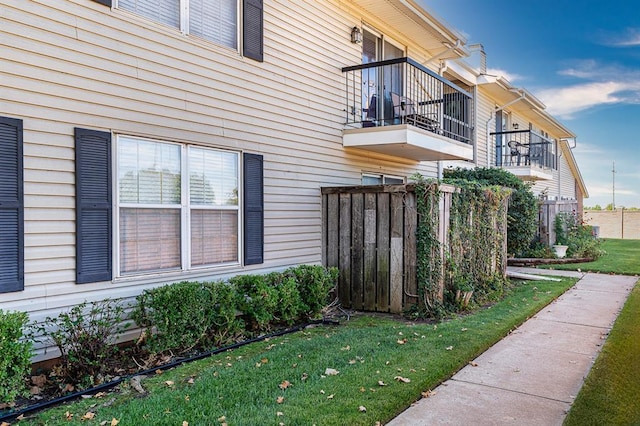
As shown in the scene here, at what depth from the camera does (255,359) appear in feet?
15.6

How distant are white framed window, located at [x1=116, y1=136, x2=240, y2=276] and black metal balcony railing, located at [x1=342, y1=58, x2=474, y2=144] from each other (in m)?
3.27

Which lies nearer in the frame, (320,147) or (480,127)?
(320,147)

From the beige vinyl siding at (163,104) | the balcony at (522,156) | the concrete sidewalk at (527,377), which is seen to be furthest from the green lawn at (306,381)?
the balcony at (522,156)

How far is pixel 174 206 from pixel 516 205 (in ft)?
33.5

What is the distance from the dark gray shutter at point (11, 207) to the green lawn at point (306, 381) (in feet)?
4.17

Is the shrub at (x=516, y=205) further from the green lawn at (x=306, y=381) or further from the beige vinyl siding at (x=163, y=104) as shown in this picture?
the green lawn at (x=306, y=381)

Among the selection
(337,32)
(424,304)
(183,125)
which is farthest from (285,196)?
(337,32)

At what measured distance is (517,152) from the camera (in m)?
17.1

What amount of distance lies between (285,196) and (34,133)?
3619 millimetres

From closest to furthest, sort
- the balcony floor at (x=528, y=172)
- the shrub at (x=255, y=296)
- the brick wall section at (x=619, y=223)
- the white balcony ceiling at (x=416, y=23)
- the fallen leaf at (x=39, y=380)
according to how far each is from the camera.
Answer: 1. the fallen leaf at (x=39, y=380)
2. the shrub at (x=255, y=296)
3. the white balcony ceiling at (x=416, y=23)
4. the balcony floor at (x=528, y=172)
5. the brick wall section at (x=619, y=223)

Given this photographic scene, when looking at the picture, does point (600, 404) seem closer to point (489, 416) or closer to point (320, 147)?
point (489, 416)

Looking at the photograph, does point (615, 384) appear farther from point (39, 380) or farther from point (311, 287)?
point (39, 380)

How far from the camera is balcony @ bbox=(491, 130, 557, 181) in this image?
1678 centimetres

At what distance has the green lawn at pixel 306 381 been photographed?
11.0 ft
